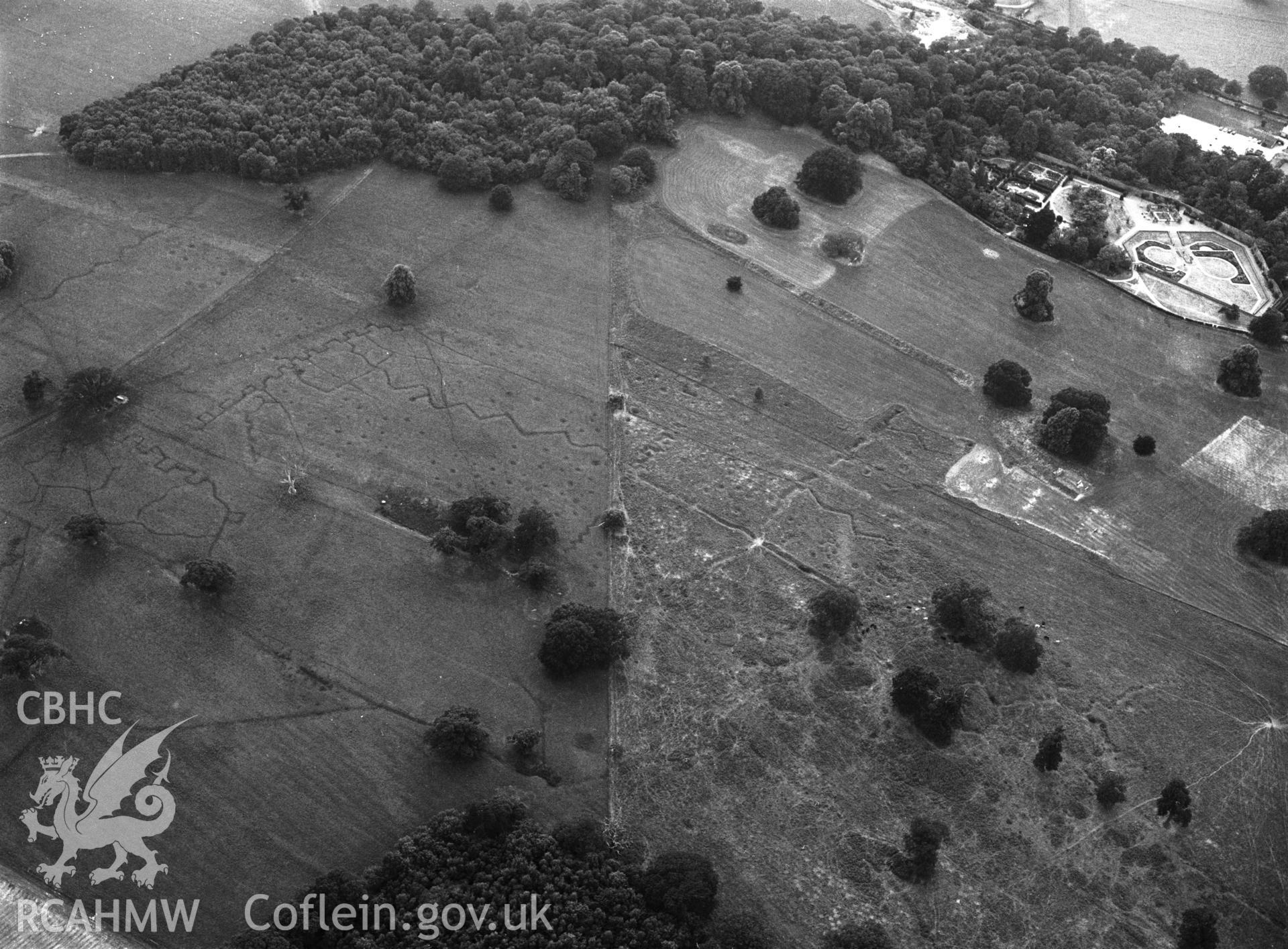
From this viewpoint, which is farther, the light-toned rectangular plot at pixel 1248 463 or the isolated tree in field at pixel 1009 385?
the isolated tree in field at pixel 1009 385

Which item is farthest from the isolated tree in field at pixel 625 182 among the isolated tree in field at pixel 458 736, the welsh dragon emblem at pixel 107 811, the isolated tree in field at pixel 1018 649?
the welsh dragon emblem at pixel 107 811

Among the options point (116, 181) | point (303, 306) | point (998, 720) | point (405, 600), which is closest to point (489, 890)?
point (405, 600)

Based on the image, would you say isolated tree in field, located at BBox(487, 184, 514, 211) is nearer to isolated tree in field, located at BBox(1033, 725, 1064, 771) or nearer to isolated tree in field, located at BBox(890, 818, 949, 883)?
isolated tree in field, located at BBox(1033, 725, 1064, 771)

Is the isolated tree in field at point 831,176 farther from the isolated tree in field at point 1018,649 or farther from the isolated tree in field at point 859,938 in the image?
the isolated tree in field at point 859,938

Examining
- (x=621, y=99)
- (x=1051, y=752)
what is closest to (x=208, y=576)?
(x=1051, y=752)

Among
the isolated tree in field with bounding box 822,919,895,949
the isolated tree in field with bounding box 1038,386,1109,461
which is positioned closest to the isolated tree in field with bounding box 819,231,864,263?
the isolated tree in field with bounding box 1038,386,1109,461

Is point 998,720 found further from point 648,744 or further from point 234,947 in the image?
point 234,947
